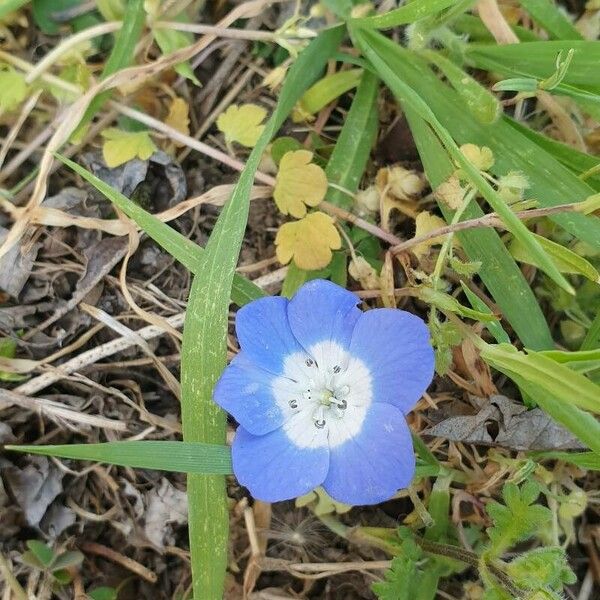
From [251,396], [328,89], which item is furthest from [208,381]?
[328,89]

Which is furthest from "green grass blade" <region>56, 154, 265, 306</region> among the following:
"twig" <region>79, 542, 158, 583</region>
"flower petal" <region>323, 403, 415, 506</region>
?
"twig" <region>79, 542, 158, 583</region>

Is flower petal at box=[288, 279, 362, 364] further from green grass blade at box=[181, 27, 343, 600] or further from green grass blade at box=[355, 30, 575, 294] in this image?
green grass blade at box=[355, 30, 575, 294]

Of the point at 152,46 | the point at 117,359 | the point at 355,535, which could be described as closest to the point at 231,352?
the point at 117,359

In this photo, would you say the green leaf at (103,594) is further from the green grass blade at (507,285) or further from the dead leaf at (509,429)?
the green grass blade at (507,285)

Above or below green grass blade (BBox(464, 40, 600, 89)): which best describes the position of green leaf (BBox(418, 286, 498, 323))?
below

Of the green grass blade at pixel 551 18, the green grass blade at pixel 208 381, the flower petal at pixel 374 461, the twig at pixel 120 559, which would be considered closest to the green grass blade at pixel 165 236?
the green grass blade at pixel 208 381

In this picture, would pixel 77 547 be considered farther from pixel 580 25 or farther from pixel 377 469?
pixel 580 25
